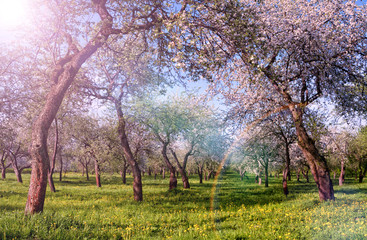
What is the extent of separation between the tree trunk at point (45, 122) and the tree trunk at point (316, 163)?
1212cm

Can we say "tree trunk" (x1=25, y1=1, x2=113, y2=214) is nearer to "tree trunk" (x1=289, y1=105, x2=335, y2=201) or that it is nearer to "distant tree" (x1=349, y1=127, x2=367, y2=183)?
"tree trunk" (x1=289, y1=105, x2=335, y2=201)

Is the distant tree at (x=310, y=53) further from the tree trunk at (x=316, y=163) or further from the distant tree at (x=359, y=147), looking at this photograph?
the distant tree at (x=359, y=147)

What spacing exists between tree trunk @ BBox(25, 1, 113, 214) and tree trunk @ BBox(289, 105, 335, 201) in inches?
477

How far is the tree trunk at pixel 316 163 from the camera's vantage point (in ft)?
45.3

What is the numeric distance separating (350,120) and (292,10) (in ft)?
29.2

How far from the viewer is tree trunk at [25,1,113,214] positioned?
811cm

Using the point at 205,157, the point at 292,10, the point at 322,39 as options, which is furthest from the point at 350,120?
the point at 205,157

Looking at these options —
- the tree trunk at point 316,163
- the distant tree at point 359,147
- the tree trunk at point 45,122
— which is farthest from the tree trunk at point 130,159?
the distant tree at point 359,147

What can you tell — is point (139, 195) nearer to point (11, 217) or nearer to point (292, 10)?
point (11, 217)

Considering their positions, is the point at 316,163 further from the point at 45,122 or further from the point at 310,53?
the point at 45,122

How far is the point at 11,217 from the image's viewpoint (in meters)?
7.53

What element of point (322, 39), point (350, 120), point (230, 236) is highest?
point (322, 39)

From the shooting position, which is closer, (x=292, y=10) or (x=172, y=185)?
(x=292, y=10)

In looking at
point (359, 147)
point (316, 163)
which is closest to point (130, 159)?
point (316, 163)
